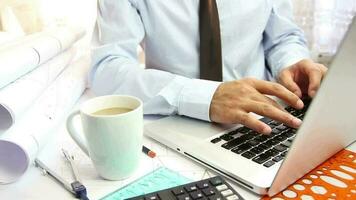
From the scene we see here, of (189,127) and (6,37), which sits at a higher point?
(6,37)

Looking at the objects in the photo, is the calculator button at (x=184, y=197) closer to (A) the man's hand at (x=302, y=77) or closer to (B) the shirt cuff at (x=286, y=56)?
(A) the man's hand at (x=302, y=77)

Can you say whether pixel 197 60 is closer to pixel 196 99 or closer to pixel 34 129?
pixel 196 99

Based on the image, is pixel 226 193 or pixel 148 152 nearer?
pixel 226 193

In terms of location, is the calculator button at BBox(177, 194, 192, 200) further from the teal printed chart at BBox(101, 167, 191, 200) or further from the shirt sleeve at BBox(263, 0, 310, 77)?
the shirt sleeve at BBox(263, 0, 310, 77)

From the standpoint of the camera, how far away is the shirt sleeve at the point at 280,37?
980mm

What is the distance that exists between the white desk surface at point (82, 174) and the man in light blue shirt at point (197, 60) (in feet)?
0.38

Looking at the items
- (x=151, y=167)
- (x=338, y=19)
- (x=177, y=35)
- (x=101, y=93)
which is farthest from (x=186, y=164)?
(x=338, y=19)

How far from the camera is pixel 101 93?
30.7 inches

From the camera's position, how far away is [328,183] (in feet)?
1.51

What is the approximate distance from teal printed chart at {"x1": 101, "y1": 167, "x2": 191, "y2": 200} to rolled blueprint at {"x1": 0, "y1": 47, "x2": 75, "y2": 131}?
0.61 ft

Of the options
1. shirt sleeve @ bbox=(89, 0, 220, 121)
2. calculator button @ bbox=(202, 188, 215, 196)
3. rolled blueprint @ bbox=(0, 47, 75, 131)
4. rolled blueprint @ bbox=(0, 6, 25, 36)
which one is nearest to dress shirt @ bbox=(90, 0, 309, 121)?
shirt sleeve @ bbox=(89, 0, 220, 121)

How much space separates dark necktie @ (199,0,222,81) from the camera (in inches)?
32.1

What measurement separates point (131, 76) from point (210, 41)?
0.71ft

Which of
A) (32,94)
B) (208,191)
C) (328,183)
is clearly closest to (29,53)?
(32,94)
